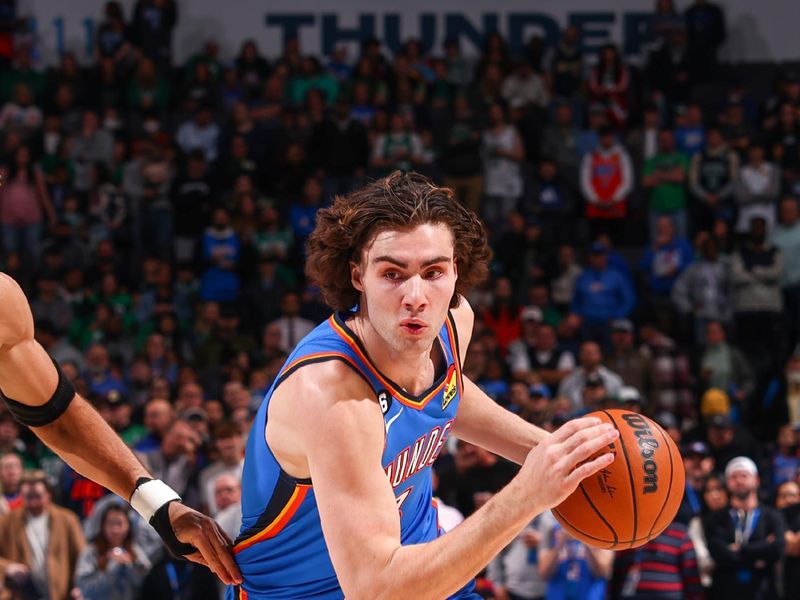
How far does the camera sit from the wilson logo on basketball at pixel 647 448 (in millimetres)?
4160

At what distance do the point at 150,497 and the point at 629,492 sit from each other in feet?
5.19

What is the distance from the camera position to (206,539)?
4281 millimetres

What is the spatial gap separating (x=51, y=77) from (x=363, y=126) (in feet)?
14.4

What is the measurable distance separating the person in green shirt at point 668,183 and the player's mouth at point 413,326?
1186 cm

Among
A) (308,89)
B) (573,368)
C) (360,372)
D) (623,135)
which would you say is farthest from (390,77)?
(360,372)

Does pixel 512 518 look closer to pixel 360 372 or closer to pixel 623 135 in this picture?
pixel 360 372

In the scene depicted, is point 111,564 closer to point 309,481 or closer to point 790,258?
point 309,481

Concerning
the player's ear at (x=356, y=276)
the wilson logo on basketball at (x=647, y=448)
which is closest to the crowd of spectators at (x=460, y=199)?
the wilson logo on basketball at (x=647, y=448)

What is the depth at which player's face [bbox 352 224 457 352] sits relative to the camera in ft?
12.8

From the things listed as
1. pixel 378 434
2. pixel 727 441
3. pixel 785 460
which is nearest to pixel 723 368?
pixel 727 441

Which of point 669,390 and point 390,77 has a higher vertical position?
point 390,77

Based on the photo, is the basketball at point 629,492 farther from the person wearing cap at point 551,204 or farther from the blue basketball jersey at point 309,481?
the person wearing cap at point 551,204

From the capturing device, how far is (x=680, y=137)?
52.7 ft

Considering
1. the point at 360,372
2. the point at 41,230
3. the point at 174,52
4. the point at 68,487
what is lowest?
the point at 68,487
